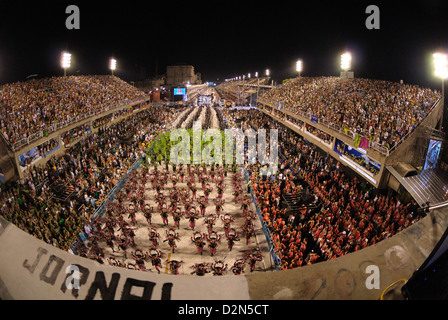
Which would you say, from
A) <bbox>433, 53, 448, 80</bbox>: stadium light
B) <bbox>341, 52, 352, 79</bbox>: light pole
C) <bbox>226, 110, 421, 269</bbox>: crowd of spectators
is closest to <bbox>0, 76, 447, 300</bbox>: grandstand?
<bbox>226, 110, 421, 269</bbox>: crowd of spectators

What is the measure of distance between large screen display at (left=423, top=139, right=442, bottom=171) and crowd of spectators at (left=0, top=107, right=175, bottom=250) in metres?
24.1

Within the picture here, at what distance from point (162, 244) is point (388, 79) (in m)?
41.6

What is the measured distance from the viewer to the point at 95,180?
20.4 metres

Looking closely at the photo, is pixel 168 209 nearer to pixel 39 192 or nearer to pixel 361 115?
pixel 39 192

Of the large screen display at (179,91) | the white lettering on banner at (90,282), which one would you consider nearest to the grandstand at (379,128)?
the white lettering on banner at (90,282)

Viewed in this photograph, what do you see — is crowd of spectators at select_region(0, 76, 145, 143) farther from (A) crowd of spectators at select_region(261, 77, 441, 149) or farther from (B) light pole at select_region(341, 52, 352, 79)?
(B) light pole at select_region(341, 52, 352, 79)

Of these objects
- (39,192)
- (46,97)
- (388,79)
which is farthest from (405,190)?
(46,97)

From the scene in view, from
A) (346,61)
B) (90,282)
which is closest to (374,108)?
(346,61)

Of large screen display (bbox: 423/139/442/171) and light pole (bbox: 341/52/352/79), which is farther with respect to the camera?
light pole (bbox: 341/52/352/79)

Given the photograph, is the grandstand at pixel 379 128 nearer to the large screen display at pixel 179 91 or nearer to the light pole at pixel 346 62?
the light pole at pixel 346 62

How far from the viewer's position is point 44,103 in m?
29.1

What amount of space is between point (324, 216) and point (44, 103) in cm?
3370

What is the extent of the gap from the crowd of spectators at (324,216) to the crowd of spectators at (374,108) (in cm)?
451

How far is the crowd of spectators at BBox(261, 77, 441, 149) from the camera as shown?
752 inches
